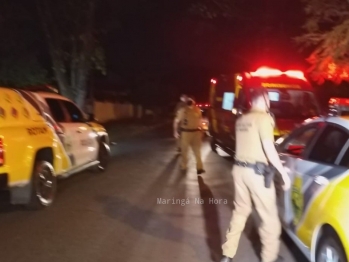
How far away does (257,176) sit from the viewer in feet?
19.6

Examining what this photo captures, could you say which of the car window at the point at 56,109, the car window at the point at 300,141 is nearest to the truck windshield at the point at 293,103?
the car window at the point at 56,109

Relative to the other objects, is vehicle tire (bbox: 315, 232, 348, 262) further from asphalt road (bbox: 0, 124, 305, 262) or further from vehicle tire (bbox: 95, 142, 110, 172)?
vehicle tire (bbox: 95, 142, 110, 172)

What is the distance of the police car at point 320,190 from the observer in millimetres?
5082

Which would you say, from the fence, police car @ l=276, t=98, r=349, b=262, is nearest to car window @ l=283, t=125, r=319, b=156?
police car @ l=276, t=98, r=349, b=262

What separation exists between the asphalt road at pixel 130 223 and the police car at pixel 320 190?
0.93 m

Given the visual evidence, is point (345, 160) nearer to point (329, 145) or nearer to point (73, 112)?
point (329, 145)

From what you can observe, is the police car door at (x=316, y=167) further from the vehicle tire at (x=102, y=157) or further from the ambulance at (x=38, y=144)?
the vehicle tire at (x=102, y=157)

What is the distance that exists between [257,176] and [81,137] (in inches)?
243

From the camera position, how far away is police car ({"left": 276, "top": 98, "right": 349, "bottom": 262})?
508 cm

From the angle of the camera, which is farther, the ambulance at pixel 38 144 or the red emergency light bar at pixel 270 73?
the red emergency light bar at pixel 270 73

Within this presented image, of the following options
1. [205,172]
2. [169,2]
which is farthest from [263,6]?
[205,172]

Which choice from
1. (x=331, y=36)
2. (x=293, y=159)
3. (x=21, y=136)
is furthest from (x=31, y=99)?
(x=331, y=36)

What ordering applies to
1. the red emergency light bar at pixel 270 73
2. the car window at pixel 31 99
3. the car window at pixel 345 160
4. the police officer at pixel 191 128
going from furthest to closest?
1. the red emergency light bar at pixel 270 73
2. the police officer at pixel 191 128
3. the car window at pixel 31 99
4. the car window at pixel 345 160

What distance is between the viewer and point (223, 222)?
28.0 feet
